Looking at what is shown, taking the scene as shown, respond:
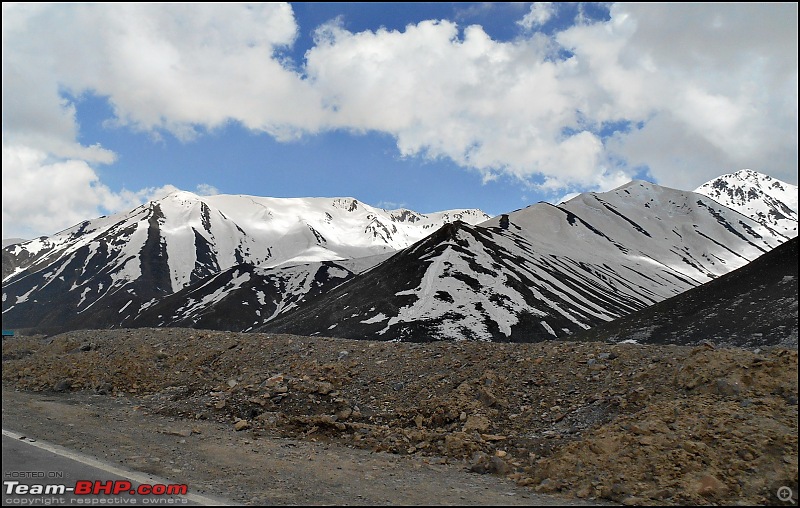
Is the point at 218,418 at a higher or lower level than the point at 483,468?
higher

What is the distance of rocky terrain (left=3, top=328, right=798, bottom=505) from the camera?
32.8 ft

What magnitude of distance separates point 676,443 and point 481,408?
5.53m

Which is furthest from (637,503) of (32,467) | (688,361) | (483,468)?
(32,467)

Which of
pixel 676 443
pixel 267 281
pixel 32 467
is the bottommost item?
pixel 676 443

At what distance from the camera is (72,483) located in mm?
8172

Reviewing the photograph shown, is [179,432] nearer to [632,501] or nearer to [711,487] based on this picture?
[632,501]

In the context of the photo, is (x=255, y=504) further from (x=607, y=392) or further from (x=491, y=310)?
(x=491, y=310)

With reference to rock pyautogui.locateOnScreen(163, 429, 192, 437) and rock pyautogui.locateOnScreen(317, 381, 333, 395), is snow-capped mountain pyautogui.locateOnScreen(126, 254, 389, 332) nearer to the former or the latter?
rock pyautogui.locateOnScreen(317, 381, 333, 395)

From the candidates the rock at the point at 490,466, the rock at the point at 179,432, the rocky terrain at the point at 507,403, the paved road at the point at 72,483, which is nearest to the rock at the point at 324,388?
the rocky terrain at the point at 507,403

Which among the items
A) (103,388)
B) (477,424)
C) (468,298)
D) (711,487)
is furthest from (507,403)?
(468,298)

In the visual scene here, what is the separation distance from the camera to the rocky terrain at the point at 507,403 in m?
10.0

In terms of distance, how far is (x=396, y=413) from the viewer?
1536cm

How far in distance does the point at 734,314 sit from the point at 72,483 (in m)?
64.3

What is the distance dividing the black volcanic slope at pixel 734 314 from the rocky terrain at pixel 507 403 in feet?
128
